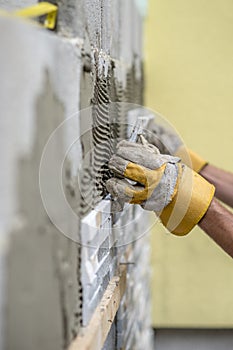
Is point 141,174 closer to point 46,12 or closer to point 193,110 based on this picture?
point 46,12

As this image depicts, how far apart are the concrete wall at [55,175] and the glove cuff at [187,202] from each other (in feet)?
0.62

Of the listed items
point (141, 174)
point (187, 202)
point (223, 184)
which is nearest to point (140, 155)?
point (141, 174)

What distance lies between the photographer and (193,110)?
13.9ft

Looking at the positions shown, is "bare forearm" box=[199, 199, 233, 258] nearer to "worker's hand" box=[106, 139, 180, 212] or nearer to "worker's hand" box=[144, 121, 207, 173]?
"worker's hand" box=[106, 139, 180, 212]

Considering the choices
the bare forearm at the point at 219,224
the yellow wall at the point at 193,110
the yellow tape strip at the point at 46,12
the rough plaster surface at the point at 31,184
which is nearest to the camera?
the rough plaster surface at the point at 31,184

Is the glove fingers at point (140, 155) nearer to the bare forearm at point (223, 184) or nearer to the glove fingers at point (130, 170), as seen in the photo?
the glove fingers at point (130, 170)

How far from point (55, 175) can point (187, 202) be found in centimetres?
75

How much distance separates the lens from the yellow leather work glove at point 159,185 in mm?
1789

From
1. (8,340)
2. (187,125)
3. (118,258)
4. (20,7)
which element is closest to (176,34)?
(187,125)

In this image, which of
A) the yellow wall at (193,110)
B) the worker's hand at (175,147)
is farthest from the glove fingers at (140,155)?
the yellow wall at (193,110)

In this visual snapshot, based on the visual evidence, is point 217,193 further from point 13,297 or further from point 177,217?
point 13,297

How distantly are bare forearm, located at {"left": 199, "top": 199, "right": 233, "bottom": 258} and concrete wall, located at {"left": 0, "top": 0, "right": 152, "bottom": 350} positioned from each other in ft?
0.97

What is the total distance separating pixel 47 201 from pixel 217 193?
1.91 meters

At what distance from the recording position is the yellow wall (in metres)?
4.18
